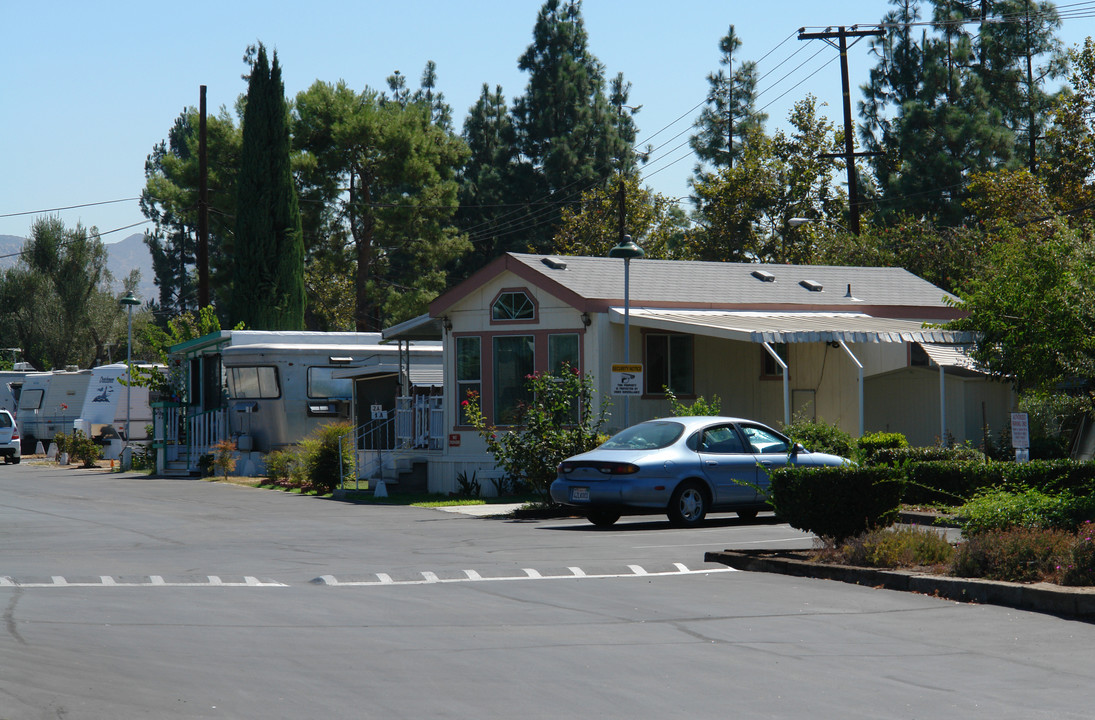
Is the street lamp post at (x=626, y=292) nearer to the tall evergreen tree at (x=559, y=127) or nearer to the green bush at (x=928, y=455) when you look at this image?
the green bush at (x=928, y=455)

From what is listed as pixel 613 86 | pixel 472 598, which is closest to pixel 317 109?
pixel 613 86

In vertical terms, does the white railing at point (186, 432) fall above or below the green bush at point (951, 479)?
above

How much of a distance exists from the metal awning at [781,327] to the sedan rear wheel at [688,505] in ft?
18.2

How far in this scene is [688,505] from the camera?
16.8m

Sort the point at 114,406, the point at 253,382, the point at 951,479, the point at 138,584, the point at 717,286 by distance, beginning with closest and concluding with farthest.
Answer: the point at 138,584, the point at 951,479, the point at 717,286, the point at 253,382, the point at 114,406

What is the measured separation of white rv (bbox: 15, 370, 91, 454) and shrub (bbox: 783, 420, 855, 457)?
32.5 metres

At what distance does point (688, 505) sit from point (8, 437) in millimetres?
29599

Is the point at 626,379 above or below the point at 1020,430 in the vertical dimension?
above

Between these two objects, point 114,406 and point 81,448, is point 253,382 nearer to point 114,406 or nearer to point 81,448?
point 81,448

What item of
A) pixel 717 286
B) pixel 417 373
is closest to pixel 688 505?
pixel 717 286

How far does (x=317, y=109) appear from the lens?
5231 cm

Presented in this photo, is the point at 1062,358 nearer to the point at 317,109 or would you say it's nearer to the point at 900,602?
the point at 900,602

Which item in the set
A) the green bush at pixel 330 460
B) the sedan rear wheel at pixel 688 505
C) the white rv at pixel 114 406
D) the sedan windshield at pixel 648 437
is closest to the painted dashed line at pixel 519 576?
the sedan rear wheel at pixel 688 505

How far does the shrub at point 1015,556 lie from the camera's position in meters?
10.3
